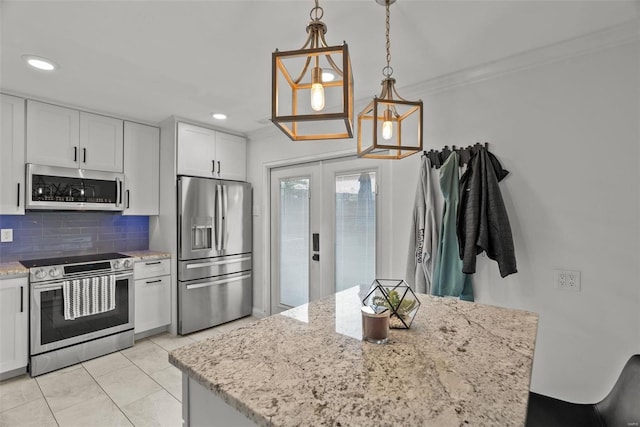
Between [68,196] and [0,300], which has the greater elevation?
[68,196]

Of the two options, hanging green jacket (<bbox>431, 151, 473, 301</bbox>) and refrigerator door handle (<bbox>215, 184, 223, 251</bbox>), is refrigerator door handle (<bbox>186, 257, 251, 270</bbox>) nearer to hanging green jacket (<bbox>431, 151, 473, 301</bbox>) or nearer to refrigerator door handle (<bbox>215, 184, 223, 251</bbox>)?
refrigerator door handle (<bbox>215, 184, 223, 251</bbox>)

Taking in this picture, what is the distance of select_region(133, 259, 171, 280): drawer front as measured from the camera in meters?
3.33

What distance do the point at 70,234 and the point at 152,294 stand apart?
103cm

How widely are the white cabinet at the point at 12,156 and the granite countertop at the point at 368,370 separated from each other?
2.75m

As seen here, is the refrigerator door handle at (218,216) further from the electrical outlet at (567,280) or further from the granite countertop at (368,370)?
the electrical outlet at (567,280)

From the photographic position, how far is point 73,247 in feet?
11.0

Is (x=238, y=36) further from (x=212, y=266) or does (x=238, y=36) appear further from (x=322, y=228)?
(x=212, y=266)

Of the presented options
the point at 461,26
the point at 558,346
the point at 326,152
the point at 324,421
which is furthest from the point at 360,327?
the point at 326,152

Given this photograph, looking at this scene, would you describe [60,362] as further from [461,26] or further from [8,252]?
[461,26]

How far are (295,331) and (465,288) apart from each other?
162 centimetres

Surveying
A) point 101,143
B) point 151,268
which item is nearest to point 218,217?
point 151,268

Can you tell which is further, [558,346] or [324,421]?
[558,346]

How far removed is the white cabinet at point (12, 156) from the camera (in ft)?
8.87

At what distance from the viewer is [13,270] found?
2.59 m
